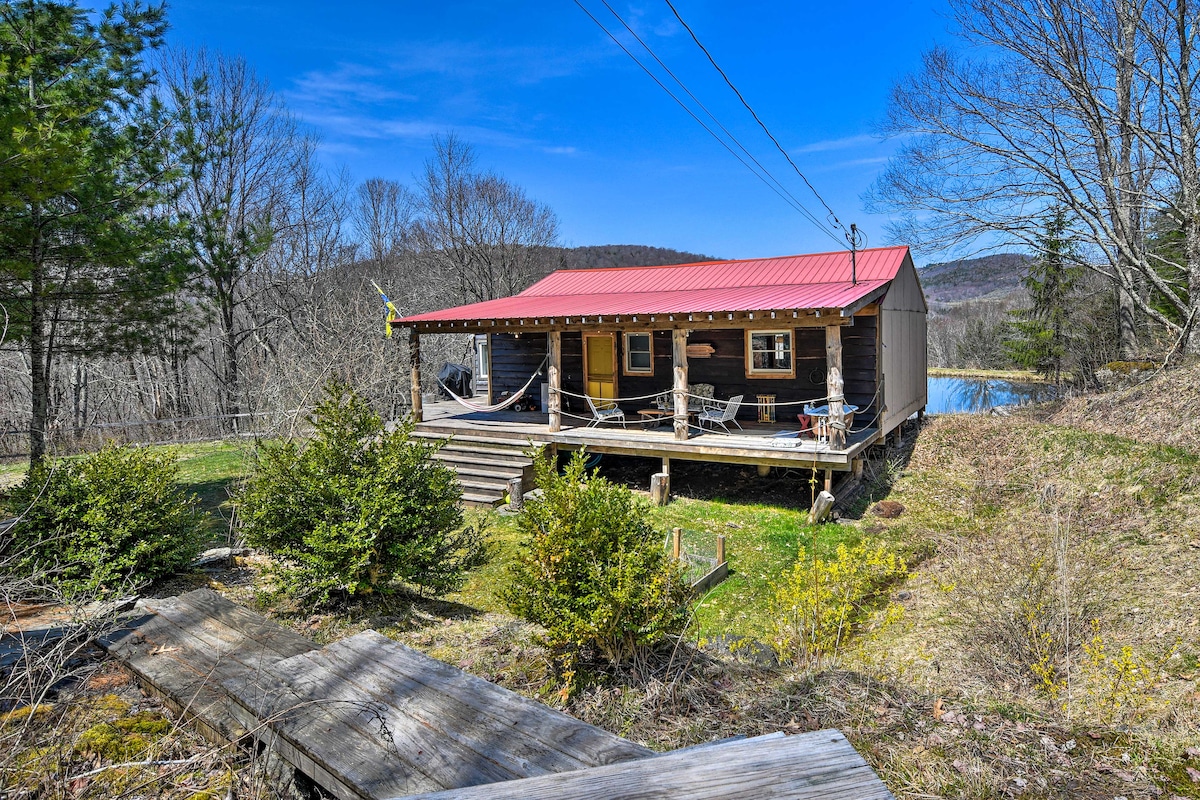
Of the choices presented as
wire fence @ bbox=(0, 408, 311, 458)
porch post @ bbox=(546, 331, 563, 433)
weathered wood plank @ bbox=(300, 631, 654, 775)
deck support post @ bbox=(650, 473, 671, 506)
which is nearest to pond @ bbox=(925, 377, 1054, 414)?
→ deck support post @ bbox=(650, 473, 671, 506)

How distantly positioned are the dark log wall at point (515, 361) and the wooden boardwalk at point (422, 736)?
12881mm

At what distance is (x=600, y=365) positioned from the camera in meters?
14.6

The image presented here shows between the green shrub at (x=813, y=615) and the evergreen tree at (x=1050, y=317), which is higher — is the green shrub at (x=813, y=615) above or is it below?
below

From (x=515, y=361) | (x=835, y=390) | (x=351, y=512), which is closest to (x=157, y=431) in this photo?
(x=515, y=361)

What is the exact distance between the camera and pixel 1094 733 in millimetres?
3105

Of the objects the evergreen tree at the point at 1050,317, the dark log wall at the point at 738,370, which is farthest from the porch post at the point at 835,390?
the evergreen tree at the point at 1050,317

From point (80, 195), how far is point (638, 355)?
1017 cm

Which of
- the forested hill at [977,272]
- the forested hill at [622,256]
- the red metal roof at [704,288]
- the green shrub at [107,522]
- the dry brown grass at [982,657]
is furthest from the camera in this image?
the forested hill at [622,256]

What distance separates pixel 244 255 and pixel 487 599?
14.7m

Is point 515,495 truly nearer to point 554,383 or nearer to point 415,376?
point 554,383

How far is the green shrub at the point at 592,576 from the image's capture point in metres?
4.07

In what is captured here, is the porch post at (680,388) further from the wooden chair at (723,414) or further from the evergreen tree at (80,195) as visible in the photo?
the evergreen tree at (80,195)

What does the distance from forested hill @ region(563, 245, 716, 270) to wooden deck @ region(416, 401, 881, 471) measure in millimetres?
26213

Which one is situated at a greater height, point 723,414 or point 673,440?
point 723,414
